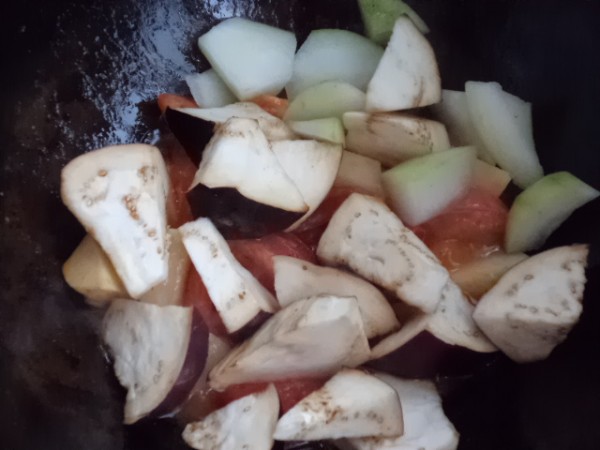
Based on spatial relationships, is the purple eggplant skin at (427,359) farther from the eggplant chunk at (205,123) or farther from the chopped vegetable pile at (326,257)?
the eggplant chunk at (205,123)

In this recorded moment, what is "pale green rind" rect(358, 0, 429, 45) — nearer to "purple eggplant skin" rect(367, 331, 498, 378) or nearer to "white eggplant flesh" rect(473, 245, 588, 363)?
"white eggplant flesh" rect(473, 245, 588, 363)

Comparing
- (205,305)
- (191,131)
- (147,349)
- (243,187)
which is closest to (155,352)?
(147,349)

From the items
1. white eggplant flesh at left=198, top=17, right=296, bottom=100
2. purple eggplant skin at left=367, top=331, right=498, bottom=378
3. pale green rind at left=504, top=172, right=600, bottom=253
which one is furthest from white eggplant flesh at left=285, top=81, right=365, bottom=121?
purple eggplant skin at left=367, top=331, right=498, bottom=378

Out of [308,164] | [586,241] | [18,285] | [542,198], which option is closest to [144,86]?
[308,164]

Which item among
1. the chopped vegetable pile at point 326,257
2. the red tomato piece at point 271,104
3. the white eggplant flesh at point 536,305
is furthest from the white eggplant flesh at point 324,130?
the white eggplant flesh at point 536,305

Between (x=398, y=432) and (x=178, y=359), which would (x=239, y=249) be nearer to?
(x=178, y=359)

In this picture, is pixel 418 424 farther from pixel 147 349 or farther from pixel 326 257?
pixel 147 349
